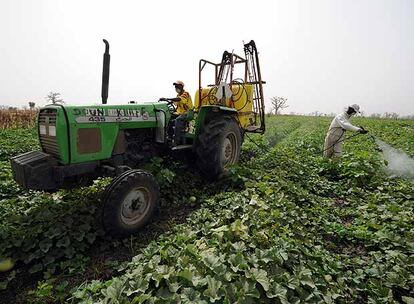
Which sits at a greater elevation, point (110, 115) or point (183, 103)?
point (183, 103)

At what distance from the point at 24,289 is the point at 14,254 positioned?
0.57 meters

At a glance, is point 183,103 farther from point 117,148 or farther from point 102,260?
point 102,260

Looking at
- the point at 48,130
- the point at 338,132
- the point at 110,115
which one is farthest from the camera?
the point at 338,132

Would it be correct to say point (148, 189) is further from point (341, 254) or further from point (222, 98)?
point (222, 98)

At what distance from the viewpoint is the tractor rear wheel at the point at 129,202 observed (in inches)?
132

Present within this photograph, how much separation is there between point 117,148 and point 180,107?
201cm

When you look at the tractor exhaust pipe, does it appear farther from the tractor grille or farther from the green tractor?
the tractor grille

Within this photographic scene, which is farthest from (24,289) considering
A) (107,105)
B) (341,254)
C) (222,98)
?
(222,98)

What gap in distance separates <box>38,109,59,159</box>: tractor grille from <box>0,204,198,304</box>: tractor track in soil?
1368mm

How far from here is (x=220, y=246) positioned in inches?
115

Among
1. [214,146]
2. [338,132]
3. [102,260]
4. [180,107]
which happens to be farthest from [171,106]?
[338,132]

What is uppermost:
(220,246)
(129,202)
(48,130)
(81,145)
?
(48,130)

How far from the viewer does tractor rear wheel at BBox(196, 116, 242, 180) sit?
5211mm

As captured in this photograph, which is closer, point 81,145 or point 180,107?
point 81,145
